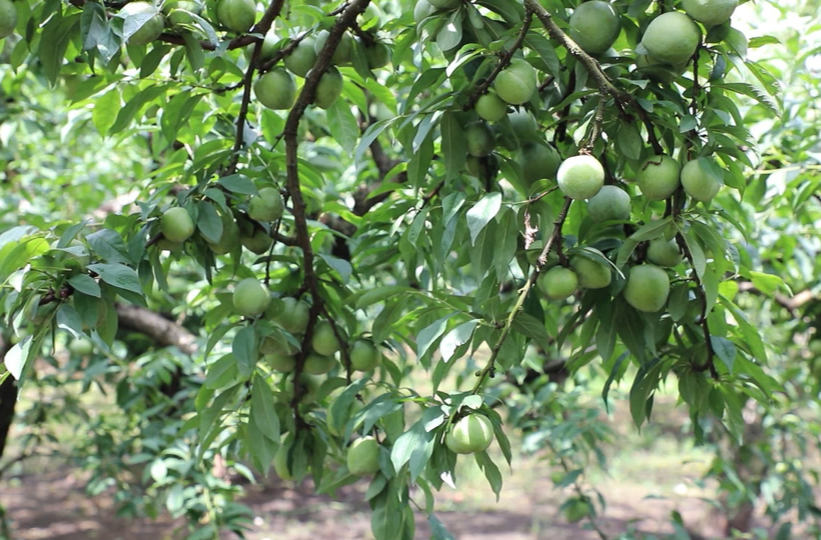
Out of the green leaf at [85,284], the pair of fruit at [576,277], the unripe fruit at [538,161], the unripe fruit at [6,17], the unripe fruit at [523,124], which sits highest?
the unripe fruit at [6,17]

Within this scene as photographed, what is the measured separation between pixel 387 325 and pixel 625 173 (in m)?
0.50

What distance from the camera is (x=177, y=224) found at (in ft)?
3.85

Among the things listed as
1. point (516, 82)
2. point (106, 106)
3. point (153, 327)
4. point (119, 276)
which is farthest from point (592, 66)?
point (153, 327)

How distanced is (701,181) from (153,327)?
2.17 meters

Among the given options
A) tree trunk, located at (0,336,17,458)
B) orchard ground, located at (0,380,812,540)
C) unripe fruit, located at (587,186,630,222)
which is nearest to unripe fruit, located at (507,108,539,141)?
unripe fruit, located at (587,186,630,222)

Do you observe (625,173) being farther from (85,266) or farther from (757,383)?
(85,266)

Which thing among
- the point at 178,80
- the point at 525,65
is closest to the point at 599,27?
the point at 525,65

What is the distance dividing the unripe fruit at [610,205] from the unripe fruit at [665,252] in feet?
0.23

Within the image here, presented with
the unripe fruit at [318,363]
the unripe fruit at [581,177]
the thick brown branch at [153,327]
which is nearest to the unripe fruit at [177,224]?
the unripe fruit at [318,363]

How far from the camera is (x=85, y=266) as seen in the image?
1.07m

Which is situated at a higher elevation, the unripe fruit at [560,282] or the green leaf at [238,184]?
the green leaf at [238,184]

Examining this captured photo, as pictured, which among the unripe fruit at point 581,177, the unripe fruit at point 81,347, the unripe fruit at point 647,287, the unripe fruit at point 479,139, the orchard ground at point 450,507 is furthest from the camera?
the orchard ground at point 450,507

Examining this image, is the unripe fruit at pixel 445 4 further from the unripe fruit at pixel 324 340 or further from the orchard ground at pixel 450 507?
the orchard ground at pixel 450 507

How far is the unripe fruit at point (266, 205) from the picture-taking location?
1295 millimetres
